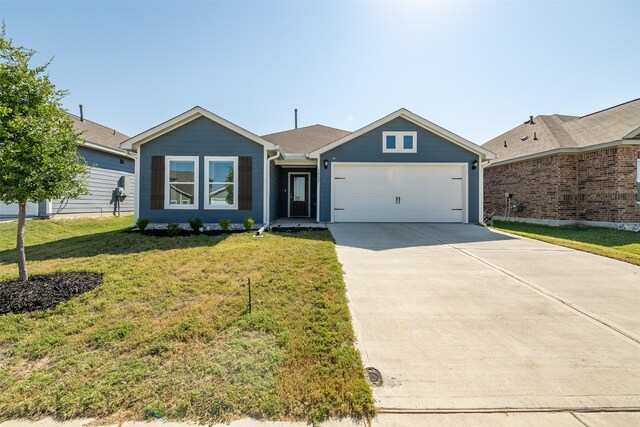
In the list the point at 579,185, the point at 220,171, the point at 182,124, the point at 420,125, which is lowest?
the point at 579,185

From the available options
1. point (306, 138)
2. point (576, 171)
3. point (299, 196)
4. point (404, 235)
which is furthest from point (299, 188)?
point (576, 171)

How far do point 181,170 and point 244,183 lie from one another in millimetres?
2209

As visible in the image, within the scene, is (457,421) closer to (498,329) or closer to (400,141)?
(498,329)

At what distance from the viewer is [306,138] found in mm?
14812

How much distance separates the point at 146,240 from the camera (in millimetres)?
7738

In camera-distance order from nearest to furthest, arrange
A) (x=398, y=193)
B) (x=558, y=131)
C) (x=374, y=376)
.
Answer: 1. (x=374, y=376)
2. (x=398, y=193)
3. (x=558, y=131)

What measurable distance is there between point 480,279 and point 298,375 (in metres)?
3.67

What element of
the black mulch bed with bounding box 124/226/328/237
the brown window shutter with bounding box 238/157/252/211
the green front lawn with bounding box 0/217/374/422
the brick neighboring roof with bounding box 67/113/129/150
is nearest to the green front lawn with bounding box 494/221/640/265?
the green front lawn with bounding box 0/217/374/422

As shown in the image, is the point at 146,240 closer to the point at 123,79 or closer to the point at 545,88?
the point at 123,79

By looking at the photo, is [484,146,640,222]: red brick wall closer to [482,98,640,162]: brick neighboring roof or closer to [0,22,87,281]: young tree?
[482,98,640,162]: brick neighboring roof

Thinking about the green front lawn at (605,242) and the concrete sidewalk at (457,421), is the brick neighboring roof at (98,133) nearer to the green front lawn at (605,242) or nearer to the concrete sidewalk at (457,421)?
the concrete sidewalk at (457,421)

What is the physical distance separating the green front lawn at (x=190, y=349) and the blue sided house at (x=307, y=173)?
4.92 m

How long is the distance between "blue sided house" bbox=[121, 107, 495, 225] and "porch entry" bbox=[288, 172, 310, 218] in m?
0.05

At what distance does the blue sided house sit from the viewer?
9.73m
